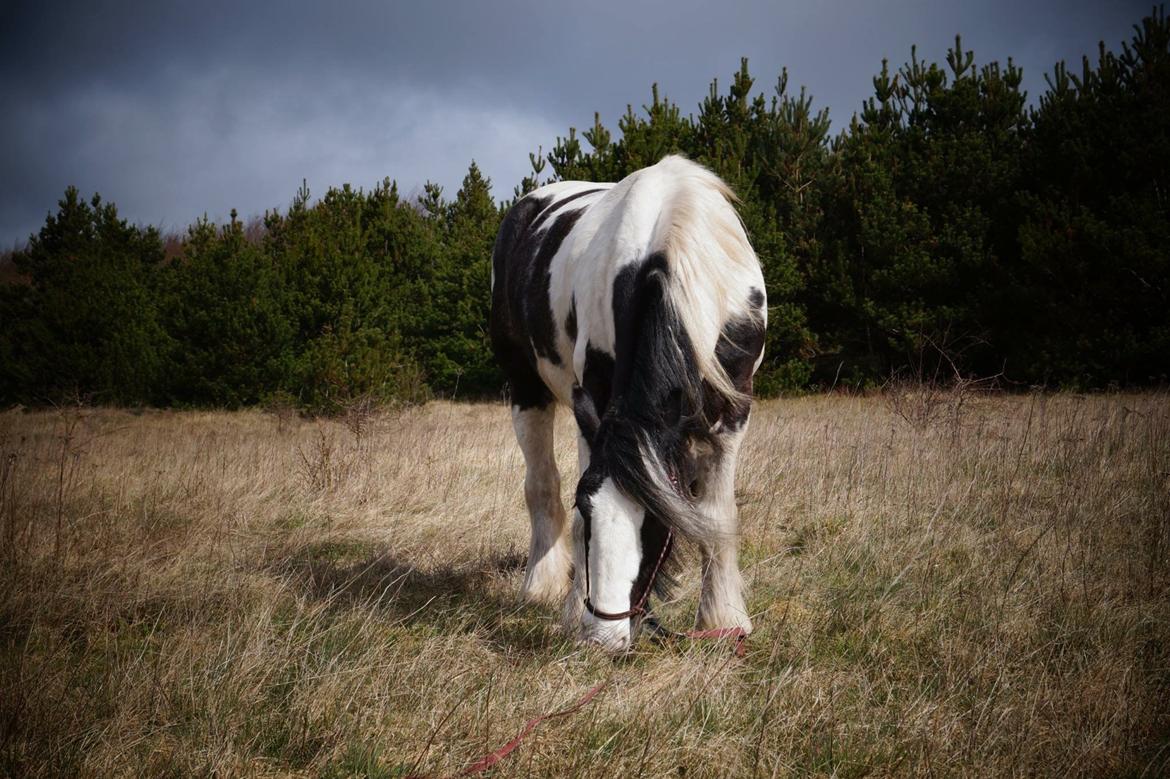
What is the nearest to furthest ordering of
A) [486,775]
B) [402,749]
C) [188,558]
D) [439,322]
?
[486,775] → [402,749] → [188,558] → [439,322]

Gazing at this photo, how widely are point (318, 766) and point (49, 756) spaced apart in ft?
2.38

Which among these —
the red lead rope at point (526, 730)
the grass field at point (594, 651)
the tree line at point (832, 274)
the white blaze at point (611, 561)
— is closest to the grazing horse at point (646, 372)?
the white blaze at point (611, 561)

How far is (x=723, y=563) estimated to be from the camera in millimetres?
2594

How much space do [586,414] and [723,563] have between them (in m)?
0.78

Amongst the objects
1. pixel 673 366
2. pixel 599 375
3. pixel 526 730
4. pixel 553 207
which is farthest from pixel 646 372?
pixel 553 207

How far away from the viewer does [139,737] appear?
1.86 meters

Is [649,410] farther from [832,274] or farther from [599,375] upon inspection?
[832,274]

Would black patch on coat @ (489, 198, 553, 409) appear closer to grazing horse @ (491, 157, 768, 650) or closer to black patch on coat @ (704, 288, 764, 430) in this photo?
grazing horse @ (491, 157, 768, 650)

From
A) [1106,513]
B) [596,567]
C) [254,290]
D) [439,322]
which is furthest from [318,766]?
[439,322]

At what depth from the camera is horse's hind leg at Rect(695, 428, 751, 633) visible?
2531mm

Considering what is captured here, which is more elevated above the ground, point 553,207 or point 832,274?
point 832,274

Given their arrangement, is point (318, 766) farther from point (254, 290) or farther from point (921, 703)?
point (254, 290)

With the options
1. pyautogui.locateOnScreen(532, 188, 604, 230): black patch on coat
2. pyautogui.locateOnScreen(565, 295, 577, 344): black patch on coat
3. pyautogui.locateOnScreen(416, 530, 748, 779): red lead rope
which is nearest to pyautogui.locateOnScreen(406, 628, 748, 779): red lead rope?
pyautogui.locateOnScreen(416, 530, 748, 779): red lead rope

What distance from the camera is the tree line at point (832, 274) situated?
11281 millimetres
